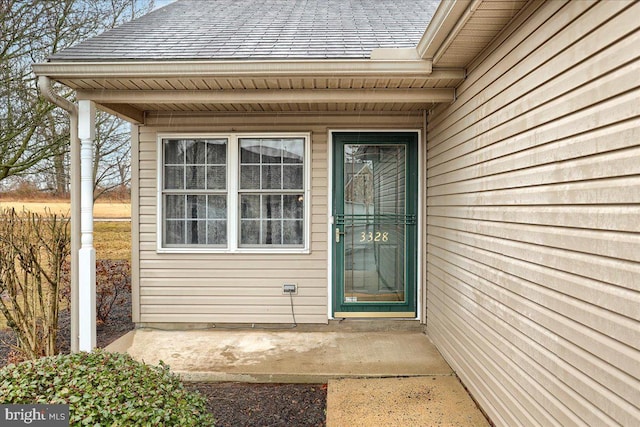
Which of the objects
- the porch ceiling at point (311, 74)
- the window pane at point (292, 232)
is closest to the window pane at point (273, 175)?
the window pane at point (292, 232)

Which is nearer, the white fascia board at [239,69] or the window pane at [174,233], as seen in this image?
the white fascia board at [239,69]

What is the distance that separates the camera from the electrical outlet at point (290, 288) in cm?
450

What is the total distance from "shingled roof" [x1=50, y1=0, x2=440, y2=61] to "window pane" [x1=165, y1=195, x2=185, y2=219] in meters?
1.65

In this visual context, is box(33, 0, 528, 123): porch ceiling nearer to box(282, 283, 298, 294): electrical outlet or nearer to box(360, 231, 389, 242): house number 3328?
box(360, 231, 389, 242): house number 3328

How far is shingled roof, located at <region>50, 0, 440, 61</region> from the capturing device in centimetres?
332

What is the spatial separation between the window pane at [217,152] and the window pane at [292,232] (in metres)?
1.01

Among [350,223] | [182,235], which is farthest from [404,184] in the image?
[182,235]

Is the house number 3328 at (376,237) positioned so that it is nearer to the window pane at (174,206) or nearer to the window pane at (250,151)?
the window pane at (250,151)

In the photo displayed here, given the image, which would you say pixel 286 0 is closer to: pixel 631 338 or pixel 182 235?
pixel 182 235

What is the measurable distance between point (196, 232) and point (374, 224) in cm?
203

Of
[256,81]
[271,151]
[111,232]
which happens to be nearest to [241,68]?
[256,81]

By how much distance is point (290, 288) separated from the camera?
4.50 metres

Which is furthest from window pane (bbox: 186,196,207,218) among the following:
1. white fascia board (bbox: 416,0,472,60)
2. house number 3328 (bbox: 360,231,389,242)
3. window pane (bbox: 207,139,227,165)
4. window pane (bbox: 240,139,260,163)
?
white fascia board (bbox: 416,0,472,60)

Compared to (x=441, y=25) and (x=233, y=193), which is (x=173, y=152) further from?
(x=441, y=25)
